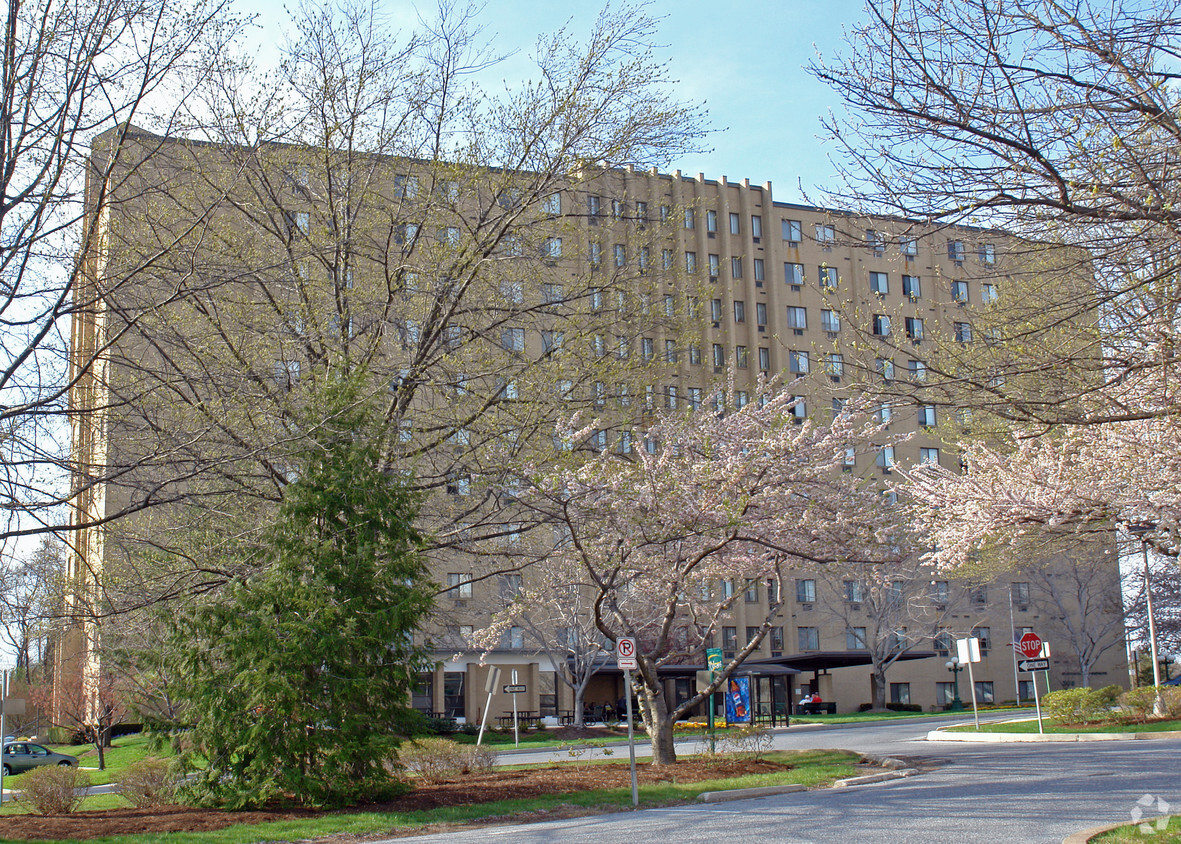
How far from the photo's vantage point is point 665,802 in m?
14.0

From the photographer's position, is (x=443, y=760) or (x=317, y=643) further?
(x=443, y=760)

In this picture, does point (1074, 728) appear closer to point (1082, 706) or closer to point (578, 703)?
point (1082, 706)

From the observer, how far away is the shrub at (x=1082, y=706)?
84.2 feet

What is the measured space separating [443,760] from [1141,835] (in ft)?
41.5

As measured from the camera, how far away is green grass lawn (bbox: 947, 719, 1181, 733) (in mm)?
22547

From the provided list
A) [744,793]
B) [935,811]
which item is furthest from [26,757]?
[935,811]

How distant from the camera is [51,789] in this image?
1520 cm

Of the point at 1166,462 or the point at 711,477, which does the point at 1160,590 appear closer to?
the point at 1166,462

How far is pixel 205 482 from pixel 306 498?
1426mm

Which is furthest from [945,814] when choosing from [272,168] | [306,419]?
[272,168]

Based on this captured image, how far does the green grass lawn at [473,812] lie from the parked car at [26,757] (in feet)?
83.5

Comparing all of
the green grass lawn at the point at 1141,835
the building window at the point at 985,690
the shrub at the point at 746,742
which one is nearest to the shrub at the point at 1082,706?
the shrub at the point at 746,742

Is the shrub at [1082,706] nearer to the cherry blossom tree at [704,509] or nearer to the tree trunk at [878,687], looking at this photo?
the cherry blossom tree at [704,509]
